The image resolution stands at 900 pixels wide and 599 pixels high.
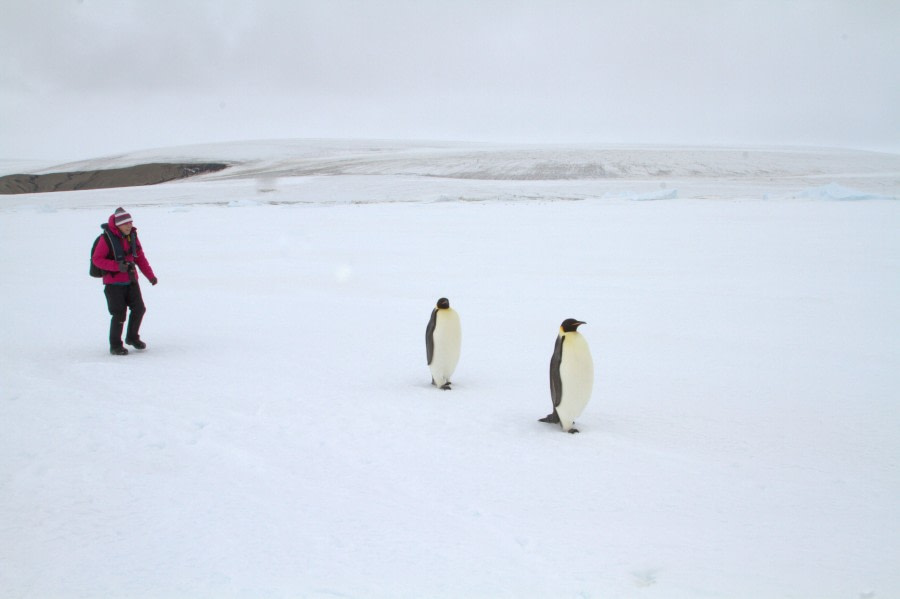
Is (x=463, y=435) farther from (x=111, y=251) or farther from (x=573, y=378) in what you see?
(x=111, y=251)

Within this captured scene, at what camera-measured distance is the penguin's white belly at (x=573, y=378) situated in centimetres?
364

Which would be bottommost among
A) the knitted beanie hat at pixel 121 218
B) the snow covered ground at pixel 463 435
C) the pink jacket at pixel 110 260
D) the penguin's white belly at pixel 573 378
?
the snow covered ground at pixel 463 435

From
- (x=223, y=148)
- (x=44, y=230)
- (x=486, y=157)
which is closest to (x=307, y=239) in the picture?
(x=44, y=230)

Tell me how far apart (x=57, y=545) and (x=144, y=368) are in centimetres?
268

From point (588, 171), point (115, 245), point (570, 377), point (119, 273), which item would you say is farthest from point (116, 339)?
point (588, 171)

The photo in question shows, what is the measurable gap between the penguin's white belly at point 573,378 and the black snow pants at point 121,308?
12.2 ft

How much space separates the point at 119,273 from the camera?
557 cm

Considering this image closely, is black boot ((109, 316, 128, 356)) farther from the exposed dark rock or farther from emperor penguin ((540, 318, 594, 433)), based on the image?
the exposed dark rock

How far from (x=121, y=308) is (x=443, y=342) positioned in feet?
9.51

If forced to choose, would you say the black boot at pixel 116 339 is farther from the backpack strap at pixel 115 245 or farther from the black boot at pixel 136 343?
the backpack strap at pixel 115 245

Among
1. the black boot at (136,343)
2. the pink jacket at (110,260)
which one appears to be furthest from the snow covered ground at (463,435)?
the pink jacket at (110,260)

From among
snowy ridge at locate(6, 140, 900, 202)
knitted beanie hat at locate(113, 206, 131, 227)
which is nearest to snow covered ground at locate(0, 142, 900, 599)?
knitted beanie hat at locate(113, 206, 131, 227)

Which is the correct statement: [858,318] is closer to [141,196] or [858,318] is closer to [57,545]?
[57,545]

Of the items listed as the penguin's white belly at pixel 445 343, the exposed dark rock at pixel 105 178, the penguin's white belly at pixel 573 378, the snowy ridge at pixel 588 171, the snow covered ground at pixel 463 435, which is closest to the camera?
the snow covered ground at pixel 463 435
